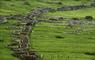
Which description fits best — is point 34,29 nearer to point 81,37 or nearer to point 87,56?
point 81,37

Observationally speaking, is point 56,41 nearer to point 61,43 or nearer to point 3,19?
point 61,43

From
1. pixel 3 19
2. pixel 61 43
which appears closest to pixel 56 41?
pixel 61 43

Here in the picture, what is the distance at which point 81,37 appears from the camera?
141 metres

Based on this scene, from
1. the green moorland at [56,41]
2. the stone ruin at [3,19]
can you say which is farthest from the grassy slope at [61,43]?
the stone ruin at [3,19]

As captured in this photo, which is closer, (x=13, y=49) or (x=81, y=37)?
(x=13, y=49)

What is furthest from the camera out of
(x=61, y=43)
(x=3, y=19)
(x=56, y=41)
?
(x=3, y=19)

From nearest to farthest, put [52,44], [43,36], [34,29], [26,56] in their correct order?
1. [26,56]
2. [52,44]
3. [43,36]
4. [34,29]

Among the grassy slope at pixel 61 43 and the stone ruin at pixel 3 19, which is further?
the stone ruin at pixel 3 19

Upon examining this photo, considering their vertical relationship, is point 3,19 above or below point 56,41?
above

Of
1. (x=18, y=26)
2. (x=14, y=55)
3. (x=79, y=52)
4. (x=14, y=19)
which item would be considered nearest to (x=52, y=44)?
(x=79, y=52)

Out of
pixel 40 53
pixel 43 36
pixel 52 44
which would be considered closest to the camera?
pixel 40 53

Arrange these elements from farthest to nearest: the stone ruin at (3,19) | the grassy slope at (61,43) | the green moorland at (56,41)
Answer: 1. the stone ruin at (3,19)
2. the grassy slope at (61,43)
3. the green moorland at (56,41)

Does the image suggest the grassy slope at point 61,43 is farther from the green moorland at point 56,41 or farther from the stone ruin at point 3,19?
the stone ruin at point 3,19

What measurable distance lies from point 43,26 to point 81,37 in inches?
1133
